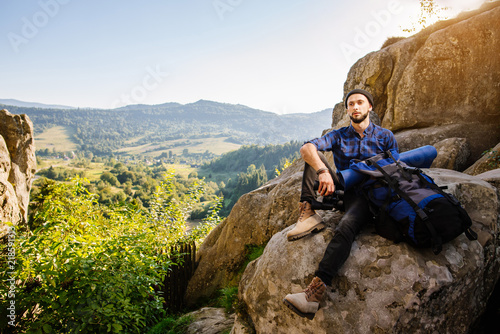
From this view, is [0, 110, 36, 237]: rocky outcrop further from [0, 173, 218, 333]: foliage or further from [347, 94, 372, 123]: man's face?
[347, 94, 372, 123]: man's face

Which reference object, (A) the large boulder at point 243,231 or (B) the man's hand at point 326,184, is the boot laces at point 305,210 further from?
(A) the large boulder at point 243,231

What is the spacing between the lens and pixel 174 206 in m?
10.0

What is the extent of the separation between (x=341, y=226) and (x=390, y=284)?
33.4 inches

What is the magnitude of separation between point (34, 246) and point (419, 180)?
6.12m

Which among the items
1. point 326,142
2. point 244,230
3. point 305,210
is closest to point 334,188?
point 305,210

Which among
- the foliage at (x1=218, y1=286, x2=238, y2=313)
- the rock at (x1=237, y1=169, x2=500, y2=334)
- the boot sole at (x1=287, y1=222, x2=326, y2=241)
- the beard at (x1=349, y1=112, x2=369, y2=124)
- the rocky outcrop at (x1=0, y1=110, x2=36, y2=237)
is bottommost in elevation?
the foliage at (x1=218, y1=286, x2=238, y2=313)

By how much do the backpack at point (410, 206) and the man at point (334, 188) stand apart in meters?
0.26

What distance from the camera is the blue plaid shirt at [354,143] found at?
423 cm

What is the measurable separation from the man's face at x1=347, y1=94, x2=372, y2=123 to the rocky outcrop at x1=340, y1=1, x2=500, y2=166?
16.6 ft

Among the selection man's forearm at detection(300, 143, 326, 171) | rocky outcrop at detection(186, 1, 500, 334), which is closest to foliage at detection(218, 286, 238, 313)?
rocky outcrop at detection(186, 1, 500, 334)

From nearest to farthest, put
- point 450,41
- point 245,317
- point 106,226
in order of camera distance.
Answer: point 245,317
point 106,226
point 450,41

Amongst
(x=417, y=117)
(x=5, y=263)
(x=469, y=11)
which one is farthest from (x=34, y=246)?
(x=469, y=11)

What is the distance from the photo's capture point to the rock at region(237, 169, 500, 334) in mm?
3018

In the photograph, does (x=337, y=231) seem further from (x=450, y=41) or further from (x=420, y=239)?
(x=450, y=41)
